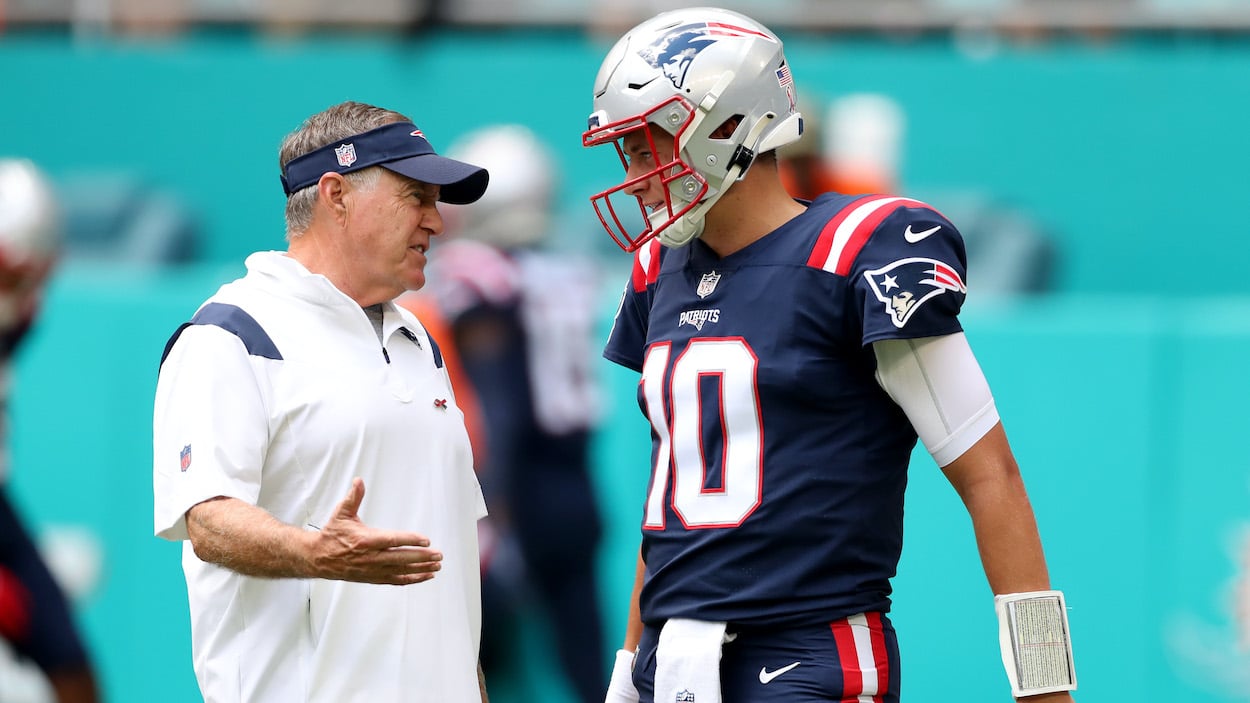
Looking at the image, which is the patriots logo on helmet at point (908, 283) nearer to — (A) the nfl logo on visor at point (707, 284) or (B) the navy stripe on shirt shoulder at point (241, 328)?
(A) the nfl logo on visor at point (707, 284)

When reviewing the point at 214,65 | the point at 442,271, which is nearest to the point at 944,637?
the point at 442,271

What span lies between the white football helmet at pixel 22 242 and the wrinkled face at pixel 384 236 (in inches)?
125

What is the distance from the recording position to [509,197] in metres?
6.18

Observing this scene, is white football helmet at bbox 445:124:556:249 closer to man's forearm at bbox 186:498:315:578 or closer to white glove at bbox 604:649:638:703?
white glove at bbox 604:649:638:703

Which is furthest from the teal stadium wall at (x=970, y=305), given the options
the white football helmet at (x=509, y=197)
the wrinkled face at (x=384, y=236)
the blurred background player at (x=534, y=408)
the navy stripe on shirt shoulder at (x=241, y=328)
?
the navy stripe on shirt shoulder at (x=241, y=328)

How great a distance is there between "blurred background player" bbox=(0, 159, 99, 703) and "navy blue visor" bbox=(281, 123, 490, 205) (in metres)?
3.06

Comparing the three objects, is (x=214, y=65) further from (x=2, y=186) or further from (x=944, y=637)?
(x=944, y=637)

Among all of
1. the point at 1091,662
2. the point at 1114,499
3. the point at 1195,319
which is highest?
the point at 1195,319

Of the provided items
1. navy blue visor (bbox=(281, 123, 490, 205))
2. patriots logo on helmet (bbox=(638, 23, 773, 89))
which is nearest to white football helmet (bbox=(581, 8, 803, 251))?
patriots logo on helmet (bbox=(638, 23, 773, 89))

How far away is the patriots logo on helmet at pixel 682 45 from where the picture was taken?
9.39ft

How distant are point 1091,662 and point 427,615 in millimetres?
3008

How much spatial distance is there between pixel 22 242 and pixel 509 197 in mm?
1785

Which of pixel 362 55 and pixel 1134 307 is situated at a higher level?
pixel 362 55

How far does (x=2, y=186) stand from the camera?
587 cm
